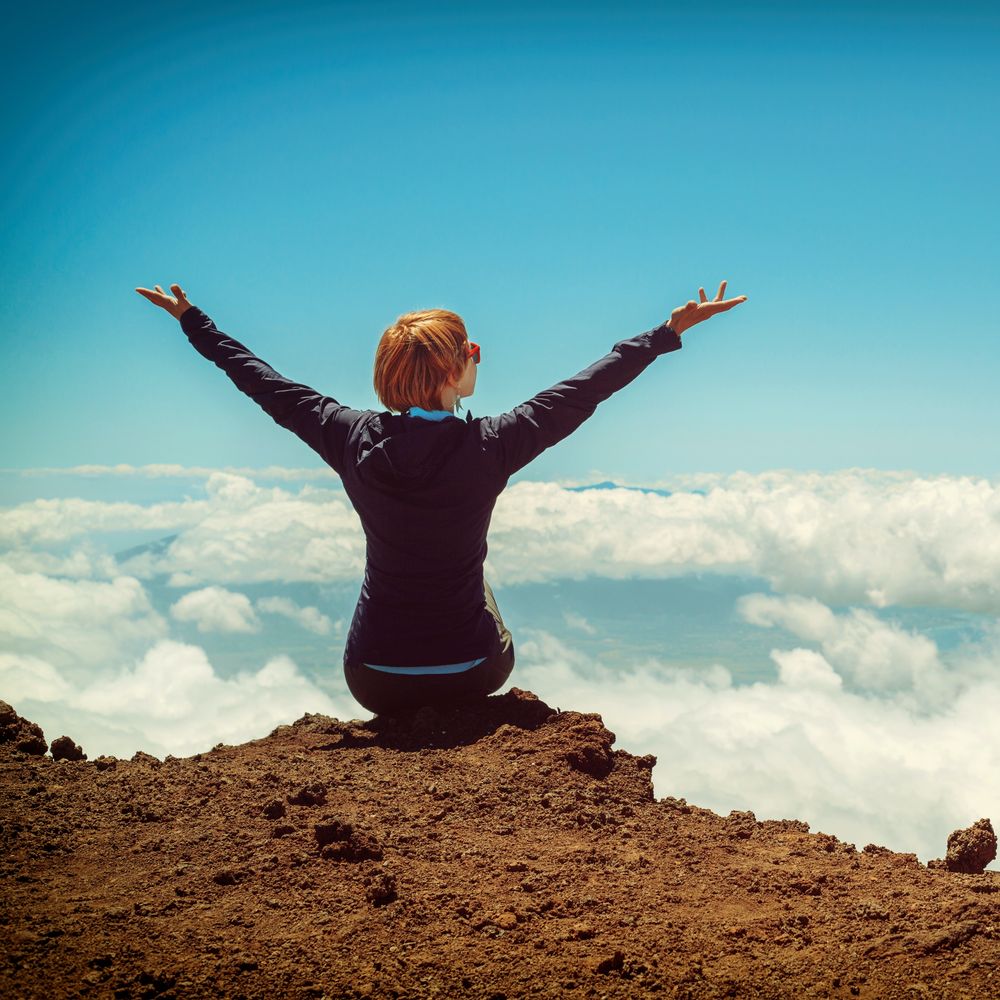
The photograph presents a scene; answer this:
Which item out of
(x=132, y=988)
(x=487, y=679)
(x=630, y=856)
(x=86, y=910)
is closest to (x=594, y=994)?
(x=630, y=856)

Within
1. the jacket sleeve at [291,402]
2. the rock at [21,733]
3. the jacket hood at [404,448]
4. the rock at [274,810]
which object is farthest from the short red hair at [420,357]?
the rock at [21,733]

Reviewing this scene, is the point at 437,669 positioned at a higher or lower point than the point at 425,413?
lower

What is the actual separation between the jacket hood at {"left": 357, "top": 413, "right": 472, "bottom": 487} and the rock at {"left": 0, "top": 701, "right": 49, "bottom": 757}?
3394 millimetres

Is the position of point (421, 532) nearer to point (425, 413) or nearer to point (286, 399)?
point (425, 413)

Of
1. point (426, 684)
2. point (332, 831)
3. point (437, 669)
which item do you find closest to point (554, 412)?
point (437, 669)

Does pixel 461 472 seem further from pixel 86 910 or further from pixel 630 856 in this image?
pixel 86 910

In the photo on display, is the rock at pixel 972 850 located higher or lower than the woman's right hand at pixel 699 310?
lower

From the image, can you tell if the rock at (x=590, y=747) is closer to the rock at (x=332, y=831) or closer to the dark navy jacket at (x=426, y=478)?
the dark navy jacket at (x=426, y=478)

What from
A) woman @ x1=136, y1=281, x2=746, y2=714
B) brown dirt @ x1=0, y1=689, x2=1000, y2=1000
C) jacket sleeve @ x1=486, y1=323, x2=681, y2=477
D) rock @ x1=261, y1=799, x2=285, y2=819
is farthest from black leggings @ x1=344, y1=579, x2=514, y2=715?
rock @ x1=261, y1=799, x2=285, y2=819

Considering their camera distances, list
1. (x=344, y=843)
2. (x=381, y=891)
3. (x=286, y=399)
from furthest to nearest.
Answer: (x=286, y=399) < (x=344, y=843) < (x=381, y=891)

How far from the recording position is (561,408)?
7.02 metres

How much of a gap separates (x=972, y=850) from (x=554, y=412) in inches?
151

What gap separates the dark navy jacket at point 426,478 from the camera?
6984 mm

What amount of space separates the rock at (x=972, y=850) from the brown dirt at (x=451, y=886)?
18cm
